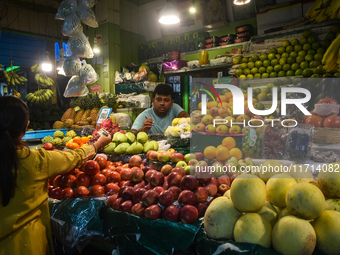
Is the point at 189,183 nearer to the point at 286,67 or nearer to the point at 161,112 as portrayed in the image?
the point at 161,112

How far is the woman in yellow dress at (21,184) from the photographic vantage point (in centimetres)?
153

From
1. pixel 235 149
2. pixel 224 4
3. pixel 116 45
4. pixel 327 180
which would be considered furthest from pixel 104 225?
pixel 116 45

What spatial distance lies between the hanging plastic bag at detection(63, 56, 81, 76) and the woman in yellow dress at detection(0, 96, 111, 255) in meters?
2.61

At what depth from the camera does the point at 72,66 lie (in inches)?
160

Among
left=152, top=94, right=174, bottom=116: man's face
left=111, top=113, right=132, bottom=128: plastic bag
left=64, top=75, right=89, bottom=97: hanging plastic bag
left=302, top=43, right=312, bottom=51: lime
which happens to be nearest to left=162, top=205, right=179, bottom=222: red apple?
left=152, top=94, right=174, bottom=116: man's face

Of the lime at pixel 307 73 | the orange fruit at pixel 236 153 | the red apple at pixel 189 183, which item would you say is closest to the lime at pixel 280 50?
the lime at pixel 307 73

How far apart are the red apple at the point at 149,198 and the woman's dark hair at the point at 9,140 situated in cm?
86

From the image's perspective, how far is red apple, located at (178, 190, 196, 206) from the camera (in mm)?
1710

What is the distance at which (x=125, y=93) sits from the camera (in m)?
6.93

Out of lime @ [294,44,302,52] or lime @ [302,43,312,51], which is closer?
lime @ [302,43,312,51]

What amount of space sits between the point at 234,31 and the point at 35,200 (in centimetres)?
602

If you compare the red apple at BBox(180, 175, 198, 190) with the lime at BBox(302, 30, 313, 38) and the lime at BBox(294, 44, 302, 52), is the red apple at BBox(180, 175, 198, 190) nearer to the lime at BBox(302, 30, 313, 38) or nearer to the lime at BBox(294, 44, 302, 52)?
the lime at BBox(294, 44, 302, 52)

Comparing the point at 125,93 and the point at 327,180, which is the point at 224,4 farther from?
the point at 327,180

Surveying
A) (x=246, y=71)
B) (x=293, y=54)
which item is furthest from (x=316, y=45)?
(x=246, y=71)
